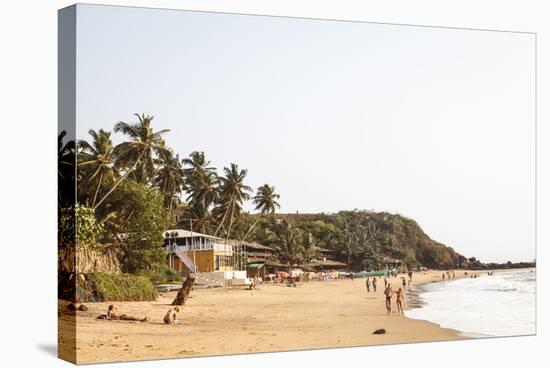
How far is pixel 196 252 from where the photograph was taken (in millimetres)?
19406

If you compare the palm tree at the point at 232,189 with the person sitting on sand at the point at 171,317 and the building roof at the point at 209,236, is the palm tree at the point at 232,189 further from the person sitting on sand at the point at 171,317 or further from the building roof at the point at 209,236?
the person sitting on sand at the point at 171,317

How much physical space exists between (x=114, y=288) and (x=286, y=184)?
340 centimetres

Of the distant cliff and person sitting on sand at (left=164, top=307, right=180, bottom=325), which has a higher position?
the distant cliff

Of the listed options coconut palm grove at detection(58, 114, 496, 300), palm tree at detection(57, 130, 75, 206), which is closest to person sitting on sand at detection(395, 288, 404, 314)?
coconut palm grove at detection(58, 114, 496, 300)

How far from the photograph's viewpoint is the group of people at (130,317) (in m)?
18.3

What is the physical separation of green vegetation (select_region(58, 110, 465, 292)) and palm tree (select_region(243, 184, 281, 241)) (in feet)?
0.05

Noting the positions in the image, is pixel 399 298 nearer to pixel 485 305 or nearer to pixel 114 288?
pixel 485 305

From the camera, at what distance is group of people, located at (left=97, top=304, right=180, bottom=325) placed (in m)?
18.3

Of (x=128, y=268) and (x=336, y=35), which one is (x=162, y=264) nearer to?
(x=128, y=268)

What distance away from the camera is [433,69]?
2147 cm

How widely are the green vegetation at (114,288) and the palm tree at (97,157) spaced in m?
1.13

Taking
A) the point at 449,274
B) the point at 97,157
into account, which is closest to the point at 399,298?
the point at 449,274

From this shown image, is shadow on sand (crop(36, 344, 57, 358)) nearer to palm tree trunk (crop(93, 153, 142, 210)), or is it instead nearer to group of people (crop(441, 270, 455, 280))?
palm tree trunk (crop(93, 153, 142, 210))

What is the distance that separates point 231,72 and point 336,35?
78.6 inches
